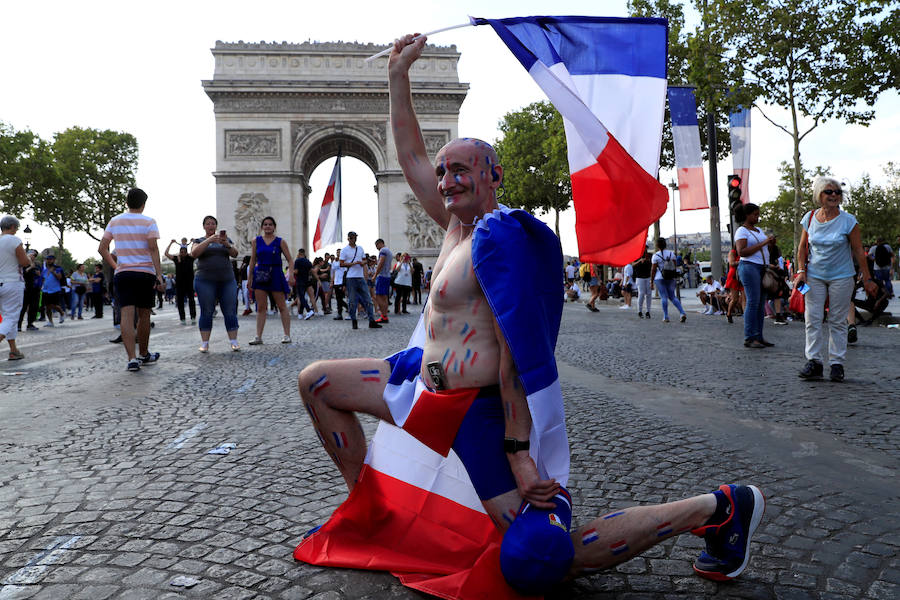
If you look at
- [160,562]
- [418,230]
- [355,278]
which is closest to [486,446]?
[160,562]

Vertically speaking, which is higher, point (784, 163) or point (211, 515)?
point (784, 163)

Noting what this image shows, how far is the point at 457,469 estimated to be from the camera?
7.10 feet

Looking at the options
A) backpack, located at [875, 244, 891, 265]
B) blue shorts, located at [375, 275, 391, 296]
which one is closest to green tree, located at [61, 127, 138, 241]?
blue shorts, located at [375, 275, 391, 296]

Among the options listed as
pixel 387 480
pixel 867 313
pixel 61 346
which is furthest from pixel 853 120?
pixel 387 480

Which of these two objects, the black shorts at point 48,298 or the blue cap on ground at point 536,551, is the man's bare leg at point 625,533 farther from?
the black shorts at point 48,298

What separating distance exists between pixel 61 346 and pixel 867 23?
16.2 meters

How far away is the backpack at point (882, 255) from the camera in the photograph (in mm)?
15461

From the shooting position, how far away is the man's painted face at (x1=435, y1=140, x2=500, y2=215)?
2.05 m

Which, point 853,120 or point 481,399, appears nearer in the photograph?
point 481,399

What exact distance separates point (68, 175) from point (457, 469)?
51.9 metres

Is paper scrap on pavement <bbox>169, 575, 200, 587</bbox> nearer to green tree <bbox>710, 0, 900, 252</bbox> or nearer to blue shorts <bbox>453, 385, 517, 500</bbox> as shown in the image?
blue shorts <bbox>453, 385, 517, 500</bbox>

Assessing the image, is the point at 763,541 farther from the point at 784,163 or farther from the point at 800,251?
the point at 784,163

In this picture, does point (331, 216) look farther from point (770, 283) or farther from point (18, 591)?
point (18, 591)

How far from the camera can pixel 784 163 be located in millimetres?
51250
